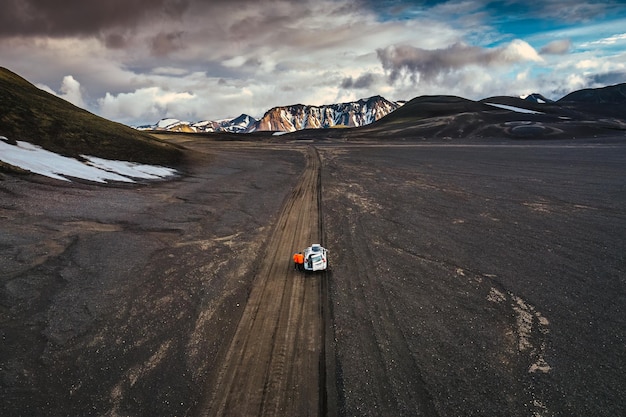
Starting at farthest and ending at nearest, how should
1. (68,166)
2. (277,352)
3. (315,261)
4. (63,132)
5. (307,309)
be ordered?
1. (63,132)
2. (68,166)
3. (315,261)
4. (307,309)
5. (277,352)

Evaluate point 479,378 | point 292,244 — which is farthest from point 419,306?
point 292,244

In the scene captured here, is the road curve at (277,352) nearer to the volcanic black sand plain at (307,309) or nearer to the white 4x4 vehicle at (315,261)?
the volcanic black sand plain at (307,309)

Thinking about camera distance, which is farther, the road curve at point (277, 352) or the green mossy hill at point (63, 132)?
the green mossy hill at point (63, 132)

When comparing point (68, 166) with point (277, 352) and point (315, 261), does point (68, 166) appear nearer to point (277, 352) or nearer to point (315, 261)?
point (315, 261)

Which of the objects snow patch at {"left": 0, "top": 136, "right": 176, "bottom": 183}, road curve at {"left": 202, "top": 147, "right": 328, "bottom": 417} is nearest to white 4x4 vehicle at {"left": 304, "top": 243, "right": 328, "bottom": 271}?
road curve at {"left": 202, "top": 147, "right": 328, "bottom": 417}

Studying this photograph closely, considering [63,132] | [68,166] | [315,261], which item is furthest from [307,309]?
[63,132]

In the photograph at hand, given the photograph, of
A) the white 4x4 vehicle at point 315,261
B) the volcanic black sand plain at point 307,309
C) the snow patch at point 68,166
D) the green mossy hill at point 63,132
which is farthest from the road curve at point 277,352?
the green mossy hill at point 63,132

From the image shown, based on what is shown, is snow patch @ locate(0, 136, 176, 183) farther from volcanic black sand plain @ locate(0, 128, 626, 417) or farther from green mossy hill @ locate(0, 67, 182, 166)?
volcanic black sand plain @ locate(0, 128, 626, 417)
